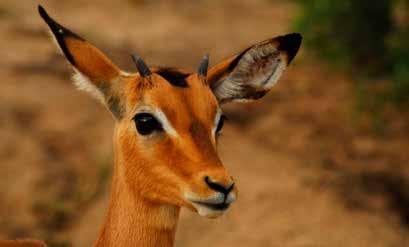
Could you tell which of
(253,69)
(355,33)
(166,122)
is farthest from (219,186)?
(355,33)

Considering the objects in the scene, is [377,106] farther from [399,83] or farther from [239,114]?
[239,114]

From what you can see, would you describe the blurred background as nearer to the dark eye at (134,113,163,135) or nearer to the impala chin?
the dark eye at (134,113,163,135)

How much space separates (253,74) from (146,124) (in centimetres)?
108

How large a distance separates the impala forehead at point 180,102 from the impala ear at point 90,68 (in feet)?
0.62

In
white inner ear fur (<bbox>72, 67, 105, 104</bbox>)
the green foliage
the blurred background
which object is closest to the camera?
white inner ear fur (<bbox>72, 67, 105, 104</bbox>)

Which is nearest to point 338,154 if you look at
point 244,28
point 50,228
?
point 50,228

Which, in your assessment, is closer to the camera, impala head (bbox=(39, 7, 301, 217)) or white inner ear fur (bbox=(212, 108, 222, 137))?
impala head (bbox=(39, 7, 301, 217))

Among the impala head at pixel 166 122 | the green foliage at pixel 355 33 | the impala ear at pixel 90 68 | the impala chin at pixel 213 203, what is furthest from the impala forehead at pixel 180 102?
the green foliage at pixel 355 33

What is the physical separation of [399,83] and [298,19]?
7.06 feet

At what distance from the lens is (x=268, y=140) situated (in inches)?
460

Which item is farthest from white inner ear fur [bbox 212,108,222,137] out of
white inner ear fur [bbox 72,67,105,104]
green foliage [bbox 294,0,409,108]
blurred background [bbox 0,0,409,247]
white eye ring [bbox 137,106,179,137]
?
green foliage [bbox 294,0,409,108]

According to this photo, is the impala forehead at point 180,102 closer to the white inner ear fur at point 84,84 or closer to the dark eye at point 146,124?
the dark eye at point 146,124

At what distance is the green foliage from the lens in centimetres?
1305

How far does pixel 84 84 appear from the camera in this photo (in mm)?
5660
